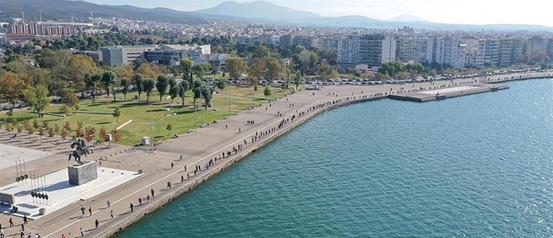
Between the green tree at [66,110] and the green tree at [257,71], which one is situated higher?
the green tree at [257,71]

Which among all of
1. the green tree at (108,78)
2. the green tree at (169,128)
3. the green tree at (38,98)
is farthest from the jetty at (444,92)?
the green tree at (38,98)

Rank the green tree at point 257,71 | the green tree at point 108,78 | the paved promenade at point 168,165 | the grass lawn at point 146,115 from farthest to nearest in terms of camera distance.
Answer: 1. the green tree at point 257,71
2. the green tree at point 108,78
3. the grass lawn at point 146,115
4. the paved promenade at point 168,165

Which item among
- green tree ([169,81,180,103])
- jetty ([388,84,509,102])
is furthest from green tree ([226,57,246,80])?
jetty ([388,84,509,102])

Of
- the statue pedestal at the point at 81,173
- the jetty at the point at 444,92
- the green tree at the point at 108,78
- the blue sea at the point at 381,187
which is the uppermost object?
the green tree at the point at 108,78

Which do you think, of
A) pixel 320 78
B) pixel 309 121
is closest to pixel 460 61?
pixel 320 78

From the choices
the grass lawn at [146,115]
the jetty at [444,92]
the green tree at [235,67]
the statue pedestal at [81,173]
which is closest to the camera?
the statue pedestal at [81,173]

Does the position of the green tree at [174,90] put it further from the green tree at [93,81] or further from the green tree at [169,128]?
the green tree at [169,128]

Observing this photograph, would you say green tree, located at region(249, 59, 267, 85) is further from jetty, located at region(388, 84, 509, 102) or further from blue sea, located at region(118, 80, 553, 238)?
blue sea, located at region(118, 80, 553, 238)

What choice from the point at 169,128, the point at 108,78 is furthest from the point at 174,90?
the point at 169,128
